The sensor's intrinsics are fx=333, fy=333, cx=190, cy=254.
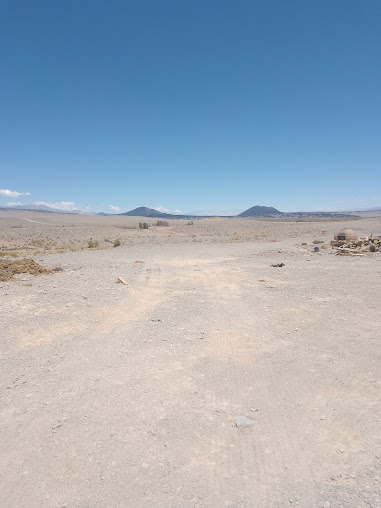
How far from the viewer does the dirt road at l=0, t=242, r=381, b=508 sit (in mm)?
3092

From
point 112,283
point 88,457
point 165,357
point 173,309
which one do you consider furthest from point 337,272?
point 88,457

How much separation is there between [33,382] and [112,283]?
654 centimetres

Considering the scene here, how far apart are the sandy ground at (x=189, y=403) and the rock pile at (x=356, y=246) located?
10710 millimetres

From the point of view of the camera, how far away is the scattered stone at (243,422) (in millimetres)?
3881

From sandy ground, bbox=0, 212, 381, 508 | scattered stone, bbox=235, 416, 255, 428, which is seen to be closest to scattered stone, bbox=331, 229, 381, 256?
sandy ground, bbox=0, 212, 381, 508

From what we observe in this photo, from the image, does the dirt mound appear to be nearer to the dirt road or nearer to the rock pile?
the dirt road

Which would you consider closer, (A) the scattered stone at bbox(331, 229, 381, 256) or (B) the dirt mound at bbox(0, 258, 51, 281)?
(B) the dirt mound at bbox(0, 258, 51, 281)

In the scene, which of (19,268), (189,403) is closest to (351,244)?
(19,268)

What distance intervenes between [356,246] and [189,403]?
18815 mm

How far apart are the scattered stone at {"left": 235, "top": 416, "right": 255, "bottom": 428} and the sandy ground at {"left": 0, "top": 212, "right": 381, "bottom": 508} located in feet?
0.07

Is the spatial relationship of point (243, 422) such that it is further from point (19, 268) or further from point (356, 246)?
point (356, 246)

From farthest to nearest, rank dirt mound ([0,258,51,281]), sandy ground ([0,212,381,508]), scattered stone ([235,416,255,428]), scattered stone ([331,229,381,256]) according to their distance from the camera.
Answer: scattered stone ([331,229,381,256]) → dirt mound ([0,258,51,281]) → scattered stone ([235,416,255,428]) → sandy ground ([0,212,381,508])

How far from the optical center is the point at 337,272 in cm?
1324

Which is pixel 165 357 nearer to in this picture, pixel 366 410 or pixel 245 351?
pixel 245 351
